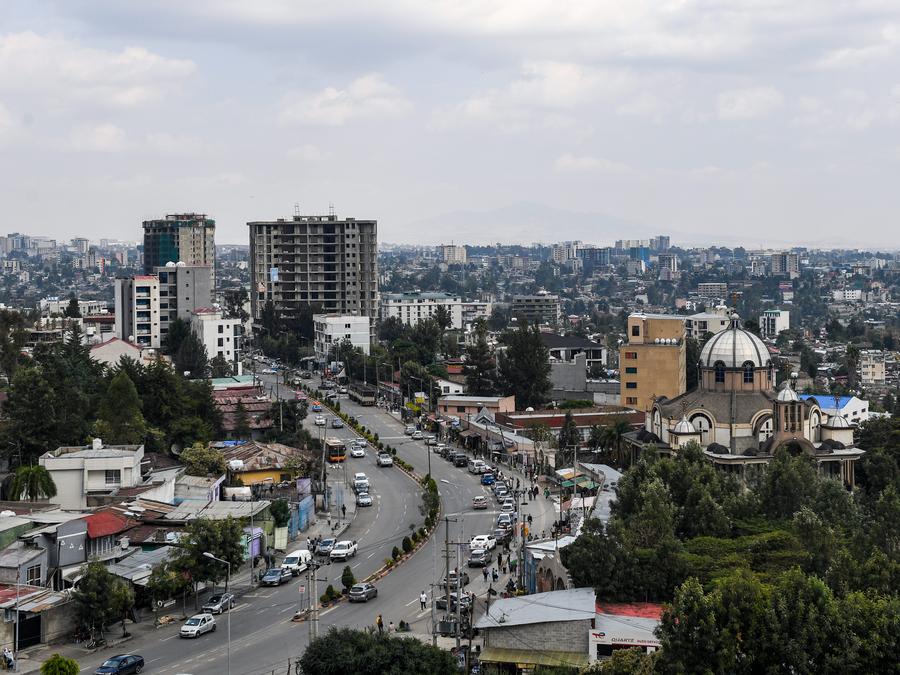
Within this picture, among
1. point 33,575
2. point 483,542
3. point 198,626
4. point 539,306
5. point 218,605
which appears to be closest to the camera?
point 198,626

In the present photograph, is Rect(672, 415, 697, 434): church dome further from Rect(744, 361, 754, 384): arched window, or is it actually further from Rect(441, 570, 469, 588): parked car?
Rect(441, 570, 469, 588): parked car

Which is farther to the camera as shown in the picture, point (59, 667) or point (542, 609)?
point (542, 609)

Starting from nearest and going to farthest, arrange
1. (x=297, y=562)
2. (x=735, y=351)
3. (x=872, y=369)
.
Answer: (x=297, y=562) < (x=735, y=351) < (x=872, y=369)

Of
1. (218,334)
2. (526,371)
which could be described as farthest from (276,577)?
(218,334)

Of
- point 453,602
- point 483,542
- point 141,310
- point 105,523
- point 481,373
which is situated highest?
point 141,310

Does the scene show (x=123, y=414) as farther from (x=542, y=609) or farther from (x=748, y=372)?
(x=542, y=609)

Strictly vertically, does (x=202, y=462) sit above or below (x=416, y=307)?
below

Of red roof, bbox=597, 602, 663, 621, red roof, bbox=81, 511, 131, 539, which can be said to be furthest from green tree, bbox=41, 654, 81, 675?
red roof, bbox=597, 602, 663, 621
